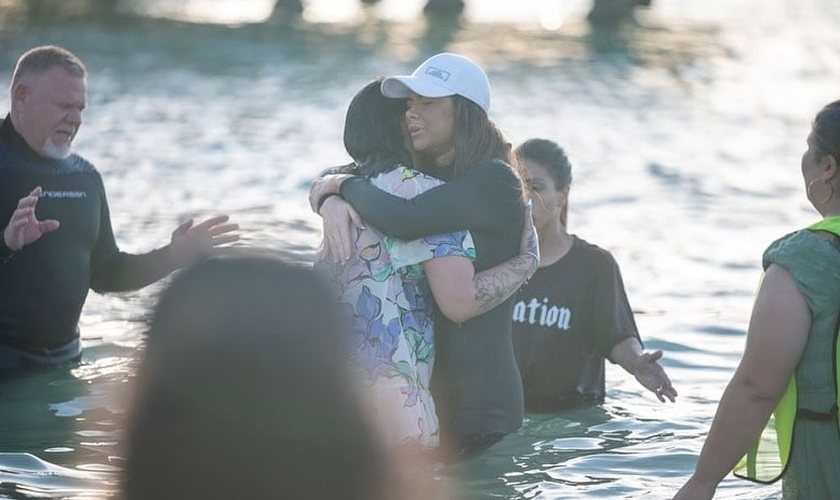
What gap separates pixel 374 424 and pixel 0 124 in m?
5.42

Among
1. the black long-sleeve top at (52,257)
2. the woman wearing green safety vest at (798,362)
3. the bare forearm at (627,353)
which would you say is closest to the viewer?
the woman wearing green safety vest at (798,362)

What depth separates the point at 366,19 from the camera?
31047mm

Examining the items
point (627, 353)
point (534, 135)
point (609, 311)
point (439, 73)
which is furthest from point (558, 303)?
point (534, 135)

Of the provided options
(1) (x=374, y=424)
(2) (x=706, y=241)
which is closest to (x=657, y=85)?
(2) (x=706, y=241)

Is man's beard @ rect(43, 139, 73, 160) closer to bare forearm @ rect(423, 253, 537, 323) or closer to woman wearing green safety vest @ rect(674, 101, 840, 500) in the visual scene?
bare forearm @ rect(423, 253, 537, 323)

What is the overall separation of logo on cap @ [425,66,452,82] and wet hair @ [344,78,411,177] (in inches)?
5.7

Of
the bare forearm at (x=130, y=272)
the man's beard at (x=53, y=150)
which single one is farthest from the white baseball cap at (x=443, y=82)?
the man's beard at (x=53, y=150)

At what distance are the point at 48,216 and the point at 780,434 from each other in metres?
4.07

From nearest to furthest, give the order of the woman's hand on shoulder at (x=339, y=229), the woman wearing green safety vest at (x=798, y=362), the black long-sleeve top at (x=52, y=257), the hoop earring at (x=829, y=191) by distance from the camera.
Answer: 1. the woman wearing green safety vest at (x=798, y=362)
2. the hoop earring at (x=829, y=191)
3. the woman's hand on shoulder at (x=339, y=229)
4. the black long-sleeve top at (x=52, y=257)

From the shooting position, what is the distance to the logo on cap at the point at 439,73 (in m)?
5.78

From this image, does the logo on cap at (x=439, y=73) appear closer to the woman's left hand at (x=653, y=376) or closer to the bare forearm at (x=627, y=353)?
the woman's left hand at (x=653, y=376)

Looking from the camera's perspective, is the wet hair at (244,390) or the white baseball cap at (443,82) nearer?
the wet hair at (244,390)

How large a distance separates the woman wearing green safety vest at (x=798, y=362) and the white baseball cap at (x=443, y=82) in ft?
4.83

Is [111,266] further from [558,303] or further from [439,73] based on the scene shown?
[439,73]
